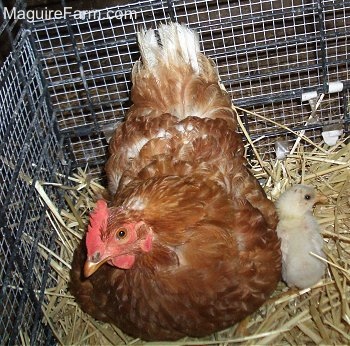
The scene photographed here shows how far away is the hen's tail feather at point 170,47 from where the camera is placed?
2.53m

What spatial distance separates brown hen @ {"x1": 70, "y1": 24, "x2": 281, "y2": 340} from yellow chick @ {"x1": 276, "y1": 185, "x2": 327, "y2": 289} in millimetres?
83

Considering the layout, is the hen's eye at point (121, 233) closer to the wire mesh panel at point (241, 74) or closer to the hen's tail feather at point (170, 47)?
the hen's tail feather at point (170, 47)

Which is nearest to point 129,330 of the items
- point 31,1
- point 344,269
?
point 344,269

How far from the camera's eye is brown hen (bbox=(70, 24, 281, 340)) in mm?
1792

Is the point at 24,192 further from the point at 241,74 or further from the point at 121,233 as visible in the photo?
the point at 241,74

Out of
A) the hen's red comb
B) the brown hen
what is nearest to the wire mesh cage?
the brown hen

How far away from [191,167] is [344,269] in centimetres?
81

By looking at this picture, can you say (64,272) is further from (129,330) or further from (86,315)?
(129,330)

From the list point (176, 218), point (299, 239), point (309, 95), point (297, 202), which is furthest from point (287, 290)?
point (309, 95)

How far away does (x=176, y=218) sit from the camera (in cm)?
181

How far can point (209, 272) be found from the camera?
1.90 m

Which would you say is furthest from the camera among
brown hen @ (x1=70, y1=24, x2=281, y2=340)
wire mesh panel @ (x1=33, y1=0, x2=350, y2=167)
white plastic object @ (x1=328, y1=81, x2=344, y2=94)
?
wire mesh panel @ (x1=33, y1=0, x2=350, y2=167)

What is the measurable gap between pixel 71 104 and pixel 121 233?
204cm

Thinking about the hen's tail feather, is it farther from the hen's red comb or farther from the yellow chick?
the hen's red comb
